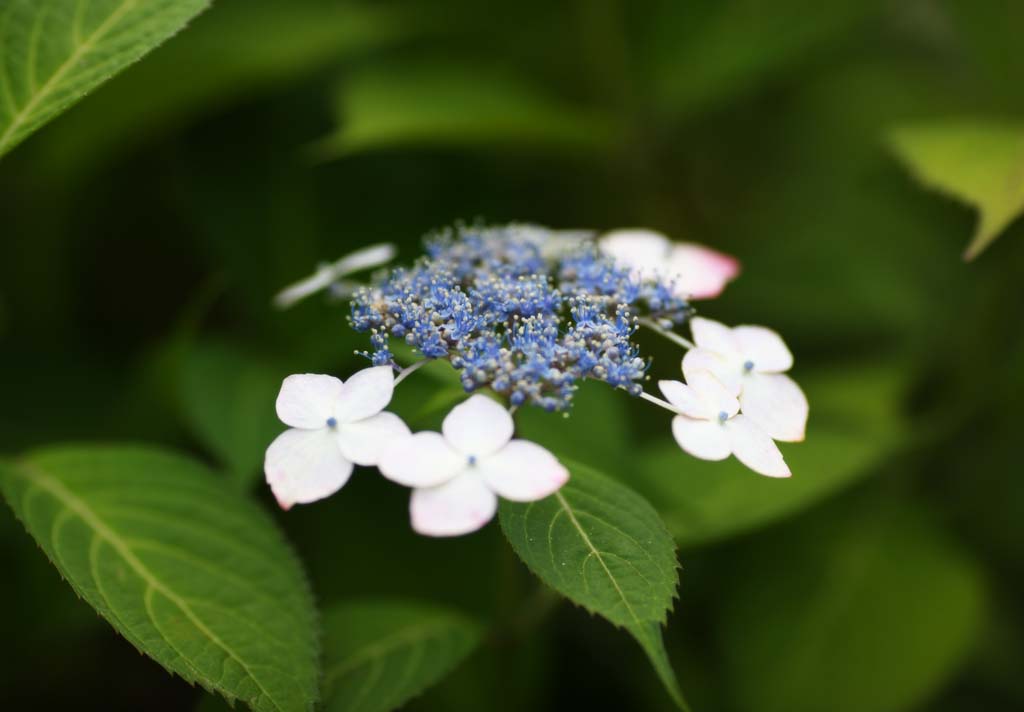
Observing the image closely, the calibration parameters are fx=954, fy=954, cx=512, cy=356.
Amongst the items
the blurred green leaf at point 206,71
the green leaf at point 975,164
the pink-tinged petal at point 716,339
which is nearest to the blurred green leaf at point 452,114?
the blurred green leaf at point 206,71

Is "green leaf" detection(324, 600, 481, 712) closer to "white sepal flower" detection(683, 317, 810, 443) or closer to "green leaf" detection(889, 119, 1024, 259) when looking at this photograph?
"white sepal flower" detection(683, 317, 810, 443)

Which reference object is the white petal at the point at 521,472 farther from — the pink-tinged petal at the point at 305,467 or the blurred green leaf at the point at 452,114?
the blurred green leaf at the point at 452,114

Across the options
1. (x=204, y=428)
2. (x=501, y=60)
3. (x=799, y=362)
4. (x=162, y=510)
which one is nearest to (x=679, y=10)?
(x=501, y=60)

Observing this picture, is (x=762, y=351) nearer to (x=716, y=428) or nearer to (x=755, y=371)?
(x=755, y=371)

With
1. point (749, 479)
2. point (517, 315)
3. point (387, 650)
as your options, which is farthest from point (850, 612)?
point (517, 315)

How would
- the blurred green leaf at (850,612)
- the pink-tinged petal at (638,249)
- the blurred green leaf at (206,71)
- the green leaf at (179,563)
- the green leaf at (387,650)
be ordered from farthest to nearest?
the blurred green leaf at (206,71)
the blurred green leaf at (850,612)
the pink-tinged petal at (638,249)
the green leaf at (387,650)
the green leaf at (179,563)

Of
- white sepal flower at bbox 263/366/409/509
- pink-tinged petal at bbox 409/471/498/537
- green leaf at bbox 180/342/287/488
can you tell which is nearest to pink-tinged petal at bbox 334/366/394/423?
white sepal flower at bbox 263/366/409/509
